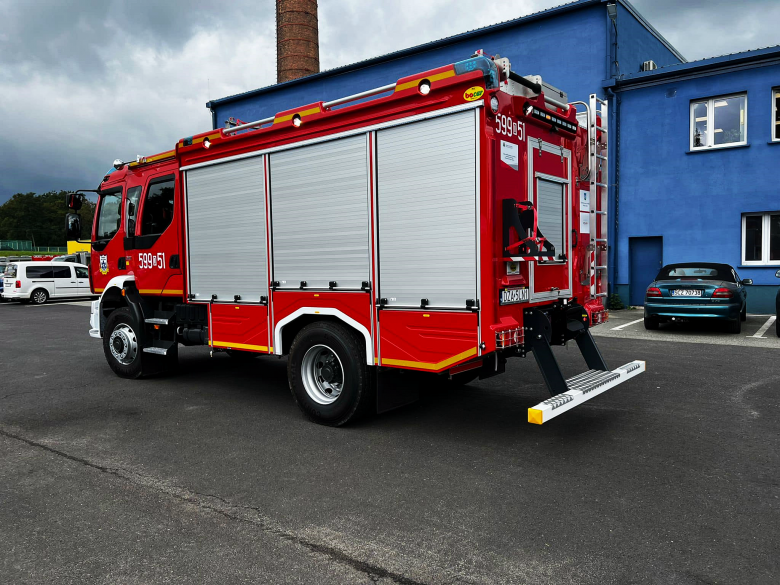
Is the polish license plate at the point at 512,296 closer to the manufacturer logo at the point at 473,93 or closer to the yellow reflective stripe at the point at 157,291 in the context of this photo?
the manufacturer logo at the point at 473,93

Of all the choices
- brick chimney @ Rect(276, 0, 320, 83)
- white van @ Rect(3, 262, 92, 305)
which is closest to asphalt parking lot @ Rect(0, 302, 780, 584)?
white van @ Rect(3, 262, 92, 305)

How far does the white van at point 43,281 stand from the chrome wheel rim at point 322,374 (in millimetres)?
20887

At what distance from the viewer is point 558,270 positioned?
18.4 feet

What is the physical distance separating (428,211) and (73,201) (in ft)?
20.9

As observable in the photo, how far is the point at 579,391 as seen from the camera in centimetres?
477

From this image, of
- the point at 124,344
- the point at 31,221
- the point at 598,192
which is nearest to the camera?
the point at 598,192

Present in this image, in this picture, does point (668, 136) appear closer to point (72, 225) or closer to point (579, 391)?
point (579, 391)

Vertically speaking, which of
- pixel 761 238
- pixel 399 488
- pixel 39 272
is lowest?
pixel 399 488

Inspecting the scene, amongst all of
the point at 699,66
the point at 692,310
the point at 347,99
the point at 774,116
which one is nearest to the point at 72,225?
the point at 347,99

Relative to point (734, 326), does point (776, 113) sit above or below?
above

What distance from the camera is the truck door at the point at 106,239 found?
8312mm

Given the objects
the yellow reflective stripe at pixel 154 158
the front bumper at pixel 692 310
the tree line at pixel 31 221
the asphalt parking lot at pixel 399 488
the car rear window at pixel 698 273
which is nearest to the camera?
the asphalt parking lot at pixel 399 488

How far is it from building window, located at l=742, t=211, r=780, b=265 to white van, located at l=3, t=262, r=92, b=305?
2293 cm

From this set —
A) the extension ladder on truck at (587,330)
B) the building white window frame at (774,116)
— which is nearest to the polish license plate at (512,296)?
the extension ladder on truck at (587,330)
